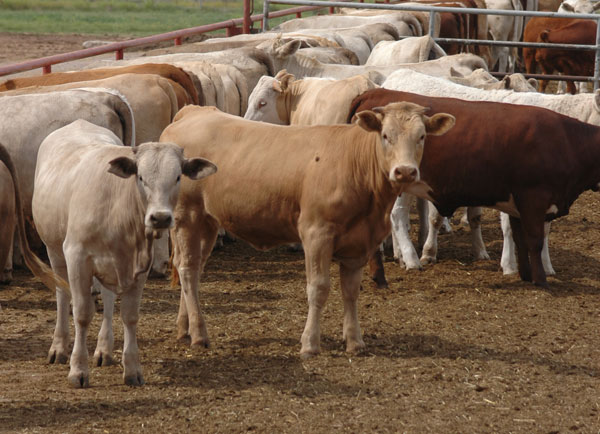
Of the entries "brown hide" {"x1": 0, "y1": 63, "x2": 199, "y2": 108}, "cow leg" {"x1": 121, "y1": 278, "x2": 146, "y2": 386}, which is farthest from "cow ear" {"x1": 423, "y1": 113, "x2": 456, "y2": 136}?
"brown hide" {"x1": 0, "y1": 63, "x2": 199, "y2": 108}

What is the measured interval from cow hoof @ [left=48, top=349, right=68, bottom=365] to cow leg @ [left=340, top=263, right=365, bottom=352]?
1.78 meters

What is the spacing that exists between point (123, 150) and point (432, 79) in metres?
4.53

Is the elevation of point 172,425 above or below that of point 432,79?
below

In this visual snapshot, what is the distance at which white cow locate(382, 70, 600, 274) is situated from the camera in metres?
→ 9.03

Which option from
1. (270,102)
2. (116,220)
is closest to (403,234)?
(270,102)

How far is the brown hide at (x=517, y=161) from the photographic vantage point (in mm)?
8172

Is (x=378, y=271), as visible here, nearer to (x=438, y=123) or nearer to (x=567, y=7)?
(x=438, y=123)

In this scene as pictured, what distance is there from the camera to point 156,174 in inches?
215

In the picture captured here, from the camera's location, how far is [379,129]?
6.33 meters

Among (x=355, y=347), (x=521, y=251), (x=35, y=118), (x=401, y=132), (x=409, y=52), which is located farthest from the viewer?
(x=409, y=52)

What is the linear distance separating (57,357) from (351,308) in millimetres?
1879

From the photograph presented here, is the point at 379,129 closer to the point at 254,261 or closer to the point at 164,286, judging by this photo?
the point at 164,286

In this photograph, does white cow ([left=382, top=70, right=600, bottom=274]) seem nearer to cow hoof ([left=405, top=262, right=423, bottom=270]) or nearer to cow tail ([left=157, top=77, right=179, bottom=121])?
cow hoof ([left=405, top=262, right=423, bottom=270])

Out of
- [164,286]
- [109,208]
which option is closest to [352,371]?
[109,208]
